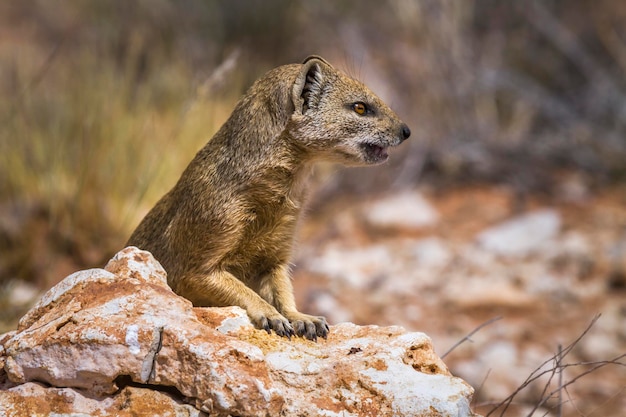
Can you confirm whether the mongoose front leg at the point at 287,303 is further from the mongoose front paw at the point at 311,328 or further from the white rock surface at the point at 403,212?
the white rock surface at the point at 403,212

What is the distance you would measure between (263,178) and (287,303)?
59 cm

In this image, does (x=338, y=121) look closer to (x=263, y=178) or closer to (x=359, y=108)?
(x=359, y=108)

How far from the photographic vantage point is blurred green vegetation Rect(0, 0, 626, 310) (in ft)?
23.1

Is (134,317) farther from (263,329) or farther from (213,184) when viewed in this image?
(213,184)

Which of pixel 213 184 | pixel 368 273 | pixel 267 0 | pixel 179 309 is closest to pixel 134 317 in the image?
pixel 179 309

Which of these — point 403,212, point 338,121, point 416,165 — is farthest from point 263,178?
point 416,165

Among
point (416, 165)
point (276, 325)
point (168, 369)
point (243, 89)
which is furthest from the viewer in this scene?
point (416, 165)

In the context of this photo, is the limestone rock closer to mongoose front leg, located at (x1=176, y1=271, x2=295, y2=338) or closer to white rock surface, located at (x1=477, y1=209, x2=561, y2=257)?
mongoose front leg, located at (x1=176, y1=271, x2=295, y2=338)

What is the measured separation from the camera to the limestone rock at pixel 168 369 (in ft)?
9.32

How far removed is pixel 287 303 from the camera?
3.94 m

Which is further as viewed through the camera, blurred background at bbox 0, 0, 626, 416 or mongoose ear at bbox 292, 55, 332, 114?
blurred background at bbox 0, 0, 626, 416

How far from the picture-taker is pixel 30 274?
6949mm

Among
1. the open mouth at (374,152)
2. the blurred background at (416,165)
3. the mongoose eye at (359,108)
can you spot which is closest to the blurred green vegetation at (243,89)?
the blurred background at (416,165)

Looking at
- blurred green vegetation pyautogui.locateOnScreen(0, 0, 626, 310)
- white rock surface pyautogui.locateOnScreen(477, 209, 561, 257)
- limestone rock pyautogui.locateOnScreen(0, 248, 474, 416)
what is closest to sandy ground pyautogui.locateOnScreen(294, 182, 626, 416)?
white rock surface pyautogui.locateOnScreen(477, 209, 561, 257)
